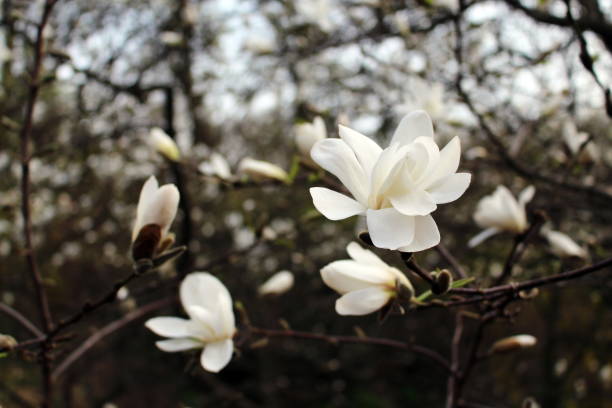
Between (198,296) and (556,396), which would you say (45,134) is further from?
(556,396)

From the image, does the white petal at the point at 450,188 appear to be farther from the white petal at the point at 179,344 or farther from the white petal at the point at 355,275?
the white petal at the point at 179,344

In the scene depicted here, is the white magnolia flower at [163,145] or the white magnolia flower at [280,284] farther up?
the white magnolia flower at [163,145]

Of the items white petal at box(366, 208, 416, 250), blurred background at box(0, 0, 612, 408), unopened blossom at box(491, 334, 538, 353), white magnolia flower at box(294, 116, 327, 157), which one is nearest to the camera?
white petal at box(366, 208, 416, 250)

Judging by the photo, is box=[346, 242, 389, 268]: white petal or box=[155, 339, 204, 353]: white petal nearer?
box=[346, 242, 389, 268]: white petal

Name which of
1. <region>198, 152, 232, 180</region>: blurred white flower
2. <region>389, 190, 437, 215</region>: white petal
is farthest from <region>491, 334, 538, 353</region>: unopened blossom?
<region>198, 152, 232, 180</region>: blurred white flower

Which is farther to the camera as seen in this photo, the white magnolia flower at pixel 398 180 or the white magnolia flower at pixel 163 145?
the white magnolia flower at pixel 163 145

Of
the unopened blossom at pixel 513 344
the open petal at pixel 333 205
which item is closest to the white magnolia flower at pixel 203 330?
the open petal at pixel 333 205

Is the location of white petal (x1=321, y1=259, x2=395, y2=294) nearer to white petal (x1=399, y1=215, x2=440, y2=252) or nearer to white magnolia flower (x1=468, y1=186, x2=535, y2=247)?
white petal (x1=399, y1=215, x2=440, y2=252)
